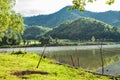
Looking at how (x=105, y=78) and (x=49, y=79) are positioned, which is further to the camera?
(x=105, y=78)

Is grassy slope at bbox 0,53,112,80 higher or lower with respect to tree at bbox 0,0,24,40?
lower

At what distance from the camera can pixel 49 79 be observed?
120 feet

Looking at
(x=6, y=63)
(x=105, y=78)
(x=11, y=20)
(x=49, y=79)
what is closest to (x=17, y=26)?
(x=11, y=20)

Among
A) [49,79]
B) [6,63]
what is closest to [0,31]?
[6,63]

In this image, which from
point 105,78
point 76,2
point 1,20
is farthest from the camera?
point 1,20

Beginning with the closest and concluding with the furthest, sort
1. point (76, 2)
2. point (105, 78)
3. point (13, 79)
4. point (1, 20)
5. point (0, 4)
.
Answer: point (76, 2) < point (13, 79) < point (105, 78) < point (0, 4) < point (1, 20)

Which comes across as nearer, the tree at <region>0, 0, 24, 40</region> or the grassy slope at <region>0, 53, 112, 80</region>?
the grassy slope at <region>0, 53, 112, 80</region>

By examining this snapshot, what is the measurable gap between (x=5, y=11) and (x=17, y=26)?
839cm

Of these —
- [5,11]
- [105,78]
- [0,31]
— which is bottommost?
[105,78]

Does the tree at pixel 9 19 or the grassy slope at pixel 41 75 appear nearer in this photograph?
the grassy slope at pixel 41 75

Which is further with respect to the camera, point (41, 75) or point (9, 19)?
point (9, 19)

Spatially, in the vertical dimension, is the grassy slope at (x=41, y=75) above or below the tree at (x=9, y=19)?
below

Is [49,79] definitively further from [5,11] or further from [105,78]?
[5,11]

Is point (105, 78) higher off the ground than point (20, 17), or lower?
lower
